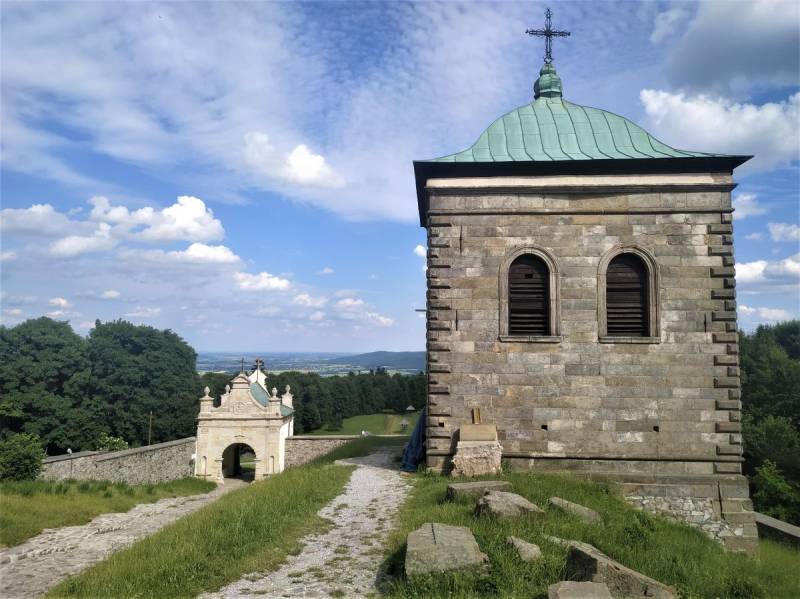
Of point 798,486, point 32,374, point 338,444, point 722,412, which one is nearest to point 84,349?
point 32,374

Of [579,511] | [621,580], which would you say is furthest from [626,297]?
[621,580]

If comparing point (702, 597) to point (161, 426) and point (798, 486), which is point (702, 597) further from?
point (161, 426)

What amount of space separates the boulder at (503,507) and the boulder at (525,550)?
1081mm

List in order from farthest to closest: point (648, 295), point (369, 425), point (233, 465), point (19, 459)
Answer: point (369, 425) → point (233, 465) → point (19, 459) → point (648, 295)

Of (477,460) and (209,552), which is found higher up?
(477,460)

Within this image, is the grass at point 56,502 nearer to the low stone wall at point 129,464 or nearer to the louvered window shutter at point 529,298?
the low stone wall at point 129,464

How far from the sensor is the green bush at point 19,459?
16438 millimetres

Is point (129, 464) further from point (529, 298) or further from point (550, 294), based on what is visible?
point (550, 294)

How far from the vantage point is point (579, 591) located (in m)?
5.00

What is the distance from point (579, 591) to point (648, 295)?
30.8ft

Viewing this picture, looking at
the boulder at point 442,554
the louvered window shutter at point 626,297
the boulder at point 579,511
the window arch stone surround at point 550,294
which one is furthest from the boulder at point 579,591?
the louvered window shutter at point 626,297

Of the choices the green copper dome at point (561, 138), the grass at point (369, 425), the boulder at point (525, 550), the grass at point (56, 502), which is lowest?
the grass at point (369, 425)

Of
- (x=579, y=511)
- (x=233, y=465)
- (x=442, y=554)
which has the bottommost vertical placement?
(x=233, y=465)

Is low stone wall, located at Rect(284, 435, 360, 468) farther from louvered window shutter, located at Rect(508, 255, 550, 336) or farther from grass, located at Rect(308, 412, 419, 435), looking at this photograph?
grass, located at Rect(308, 412, 419, 435)
